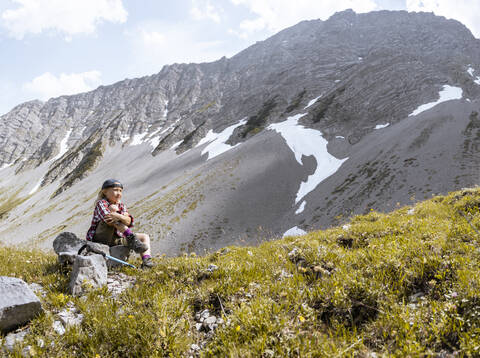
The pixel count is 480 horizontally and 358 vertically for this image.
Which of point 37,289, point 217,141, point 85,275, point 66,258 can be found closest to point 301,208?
point 66,258

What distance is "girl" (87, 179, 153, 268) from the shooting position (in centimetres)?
627

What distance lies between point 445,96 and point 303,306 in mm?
104618

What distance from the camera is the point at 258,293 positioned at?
3811mm

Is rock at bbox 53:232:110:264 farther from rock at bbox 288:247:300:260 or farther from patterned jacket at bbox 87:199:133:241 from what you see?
rock at bbox 288:247:300:260

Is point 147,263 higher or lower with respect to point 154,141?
lower

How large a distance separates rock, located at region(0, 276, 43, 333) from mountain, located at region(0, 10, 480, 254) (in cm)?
592

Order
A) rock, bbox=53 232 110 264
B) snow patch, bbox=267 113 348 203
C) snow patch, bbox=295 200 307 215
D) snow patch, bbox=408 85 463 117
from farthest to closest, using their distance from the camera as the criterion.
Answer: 1. snow patch, bbox=408 85 463 117
2. snow patch, bbox=267 113 348 203
3. snow patch, bbox=295 200 307 215
4. rock, bbox=53 232 110 264

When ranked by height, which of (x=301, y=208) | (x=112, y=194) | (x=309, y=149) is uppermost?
(x=112, y=194)

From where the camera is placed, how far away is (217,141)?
344 feet

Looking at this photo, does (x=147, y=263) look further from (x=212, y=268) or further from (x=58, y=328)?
(x=58, y=328)

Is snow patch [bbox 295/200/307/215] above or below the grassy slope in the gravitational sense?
below

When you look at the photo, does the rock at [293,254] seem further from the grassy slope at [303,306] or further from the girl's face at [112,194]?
the girl's face at [112,194]

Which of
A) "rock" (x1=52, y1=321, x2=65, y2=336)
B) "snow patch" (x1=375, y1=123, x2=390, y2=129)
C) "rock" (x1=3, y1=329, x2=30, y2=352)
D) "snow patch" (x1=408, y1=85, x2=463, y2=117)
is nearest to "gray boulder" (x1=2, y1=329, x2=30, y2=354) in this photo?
"rock" (x1=3, y1=329, x2=30, y2=352)

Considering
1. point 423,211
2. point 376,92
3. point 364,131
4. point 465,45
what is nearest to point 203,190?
point 423,211
